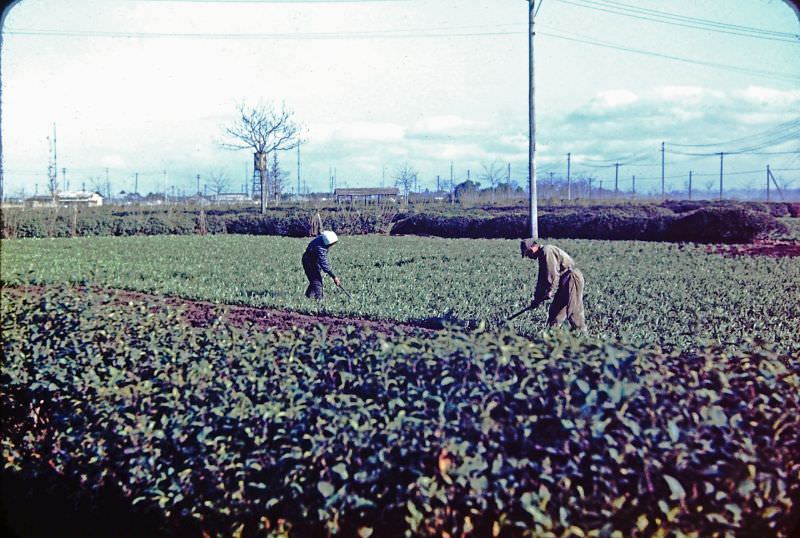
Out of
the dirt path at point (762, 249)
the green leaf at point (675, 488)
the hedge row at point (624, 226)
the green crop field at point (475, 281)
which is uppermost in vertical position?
the hedge row at point (624, 226)

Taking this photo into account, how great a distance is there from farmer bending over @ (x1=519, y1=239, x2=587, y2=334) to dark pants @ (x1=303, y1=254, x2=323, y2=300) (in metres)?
4.23

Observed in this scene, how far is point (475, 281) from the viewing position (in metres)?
13.9

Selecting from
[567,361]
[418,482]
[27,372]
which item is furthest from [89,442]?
[567,361]

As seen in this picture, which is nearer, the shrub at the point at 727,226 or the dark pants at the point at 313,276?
the dark pants at the point at 313,276

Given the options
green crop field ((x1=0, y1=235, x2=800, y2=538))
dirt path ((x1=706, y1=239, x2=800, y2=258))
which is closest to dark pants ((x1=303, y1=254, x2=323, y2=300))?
green crop field ((x1=0, y1=235, x2=800, y2=538))

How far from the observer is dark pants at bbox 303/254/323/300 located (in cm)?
1105

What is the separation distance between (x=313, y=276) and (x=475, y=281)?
395cm

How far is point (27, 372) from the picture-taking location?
5.06 meters

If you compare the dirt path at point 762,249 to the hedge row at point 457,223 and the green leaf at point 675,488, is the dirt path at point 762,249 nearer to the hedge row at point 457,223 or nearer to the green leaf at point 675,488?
the hedge row at point 457,223

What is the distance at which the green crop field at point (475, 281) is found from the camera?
955cm

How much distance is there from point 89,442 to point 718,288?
1141cm

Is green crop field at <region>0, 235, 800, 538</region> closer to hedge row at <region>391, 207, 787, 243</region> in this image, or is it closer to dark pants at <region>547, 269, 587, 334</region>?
dark pants at <region>547, 269, 587, 334</region>

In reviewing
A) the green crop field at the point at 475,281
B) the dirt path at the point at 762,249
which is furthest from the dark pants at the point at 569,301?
the dirt path at the point at 762,249

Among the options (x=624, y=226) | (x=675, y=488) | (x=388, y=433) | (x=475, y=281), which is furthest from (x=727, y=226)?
(x=388, y=433)
